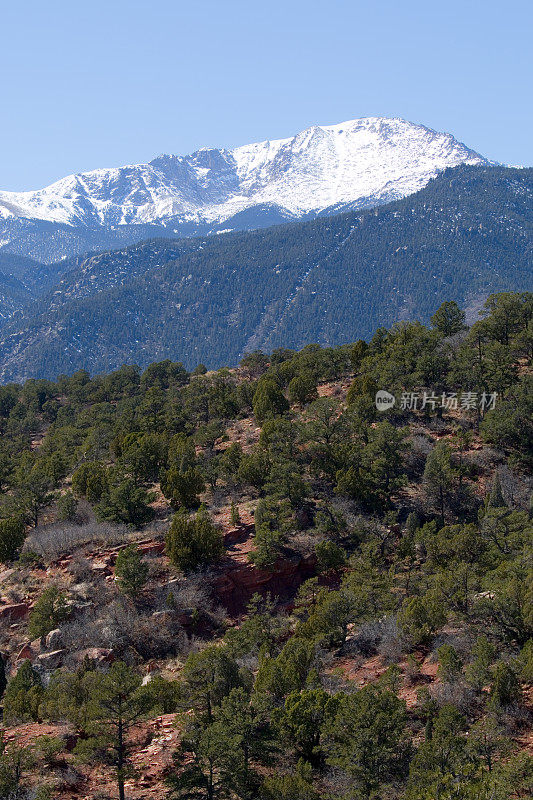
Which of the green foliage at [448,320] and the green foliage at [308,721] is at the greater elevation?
the green foliage at [448,320]

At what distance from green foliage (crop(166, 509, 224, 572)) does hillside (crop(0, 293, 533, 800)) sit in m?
0.15

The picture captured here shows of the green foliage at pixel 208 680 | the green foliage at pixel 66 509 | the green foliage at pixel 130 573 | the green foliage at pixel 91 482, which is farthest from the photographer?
the green foliage at pixel 91 482

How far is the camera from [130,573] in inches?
1464

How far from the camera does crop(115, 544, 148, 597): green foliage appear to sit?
37156mm

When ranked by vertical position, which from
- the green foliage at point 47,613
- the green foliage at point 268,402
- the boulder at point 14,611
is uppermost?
the green foliage at point 268,402

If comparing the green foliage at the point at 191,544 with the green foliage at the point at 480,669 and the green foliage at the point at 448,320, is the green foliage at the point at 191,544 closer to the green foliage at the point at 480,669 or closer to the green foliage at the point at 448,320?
the green foliage at the point at 480,669

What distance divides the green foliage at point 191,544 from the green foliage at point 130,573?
213 centimetres

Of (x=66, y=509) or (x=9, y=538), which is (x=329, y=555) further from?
(x=9, y=538)

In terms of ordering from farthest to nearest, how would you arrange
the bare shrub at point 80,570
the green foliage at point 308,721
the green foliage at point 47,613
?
the bare shrub at point 80,570 < the green foliage at point 47,613 < the green foliage at point 308,721

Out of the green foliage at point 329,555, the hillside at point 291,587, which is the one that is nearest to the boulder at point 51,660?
the hillside at point 291,587

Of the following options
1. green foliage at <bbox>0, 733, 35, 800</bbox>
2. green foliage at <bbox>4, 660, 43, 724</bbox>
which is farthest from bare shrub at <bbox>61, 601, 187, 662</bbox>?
green foliage at <bbox>0, 733, 35, 800</bbox>

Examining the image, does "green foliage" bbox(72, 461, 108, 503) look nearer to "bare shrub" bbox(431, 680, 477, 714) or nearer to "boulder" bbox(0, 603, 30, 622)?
"boulder" bbox(0, 603, 30, 622)

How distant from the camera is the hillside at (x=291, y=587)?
21391 mm

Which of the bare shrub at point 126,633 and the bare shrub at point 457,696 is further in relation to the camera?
the bare shrub at point 126,633
